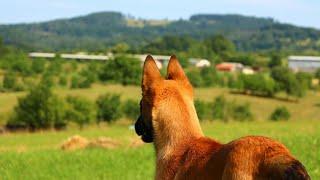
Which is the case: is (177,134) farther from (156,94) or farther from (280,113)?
(280,113)

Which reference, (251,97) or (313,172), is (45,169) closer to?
(313,172)

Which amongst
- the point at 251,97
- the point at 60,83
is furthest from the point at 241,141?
the point at 60,83

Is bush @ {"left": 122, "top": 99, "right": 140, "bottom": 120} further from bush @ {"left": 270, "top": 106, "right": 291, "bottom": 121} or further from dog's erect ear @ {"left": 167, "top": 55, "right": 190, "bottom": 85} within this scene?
dog's erect ear @ {"left": 167, "top": 55, "right": 190, "bottom": 85}

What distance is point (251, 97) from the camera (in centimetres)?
12619

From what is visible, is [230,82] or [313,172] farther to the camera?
[230,82]

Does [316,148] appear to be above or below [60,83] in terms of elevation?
above

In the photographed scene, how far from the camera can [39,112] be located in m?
95.6

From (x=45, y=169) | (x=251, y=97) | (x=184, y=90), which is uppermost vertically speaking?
A: (x=184, y=90)

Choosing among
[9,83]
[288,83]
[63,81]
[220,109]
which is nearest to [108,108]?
[220,109]

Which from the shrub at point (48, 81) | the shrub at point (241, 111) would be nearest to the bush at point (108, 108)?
the shrub at point (48, 81)

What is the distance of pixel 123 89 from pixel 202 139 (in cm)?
12112

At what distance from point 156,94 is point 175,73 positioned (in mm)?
490

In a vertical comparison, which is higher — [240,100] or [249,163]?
[249,163]

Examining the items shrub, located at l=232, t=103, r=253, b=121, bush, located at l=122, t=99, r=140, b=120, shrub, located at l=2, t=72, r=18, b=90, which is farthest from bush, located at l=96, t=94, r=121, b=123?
shrub, located at l=2, t=72, r=18, b=90
